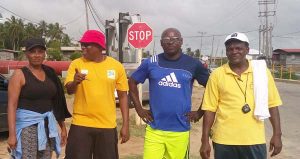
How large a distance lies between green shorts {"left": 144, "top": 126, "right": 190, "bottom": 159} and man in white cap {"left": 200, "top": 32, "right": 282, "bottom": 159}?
41cm

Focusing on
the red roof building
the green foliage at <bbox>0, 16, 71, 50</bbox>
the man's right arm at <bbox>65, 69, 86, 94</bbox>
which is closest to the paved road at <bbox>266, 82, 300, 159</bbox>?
the man's right arm at <bbox>65, 69, 86, 94</bbox>

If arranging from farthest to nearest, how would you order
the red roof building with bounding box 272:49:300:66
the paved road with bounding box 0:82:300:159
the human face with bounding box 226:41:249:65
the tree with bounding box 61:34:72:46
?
the tree with bounding box 61:34:72:46 < the red roof building with bounding box 272:49:300:66 < the paved road with bounding box 0:82:300:159 < the human face with bounding box 226:41:249:65

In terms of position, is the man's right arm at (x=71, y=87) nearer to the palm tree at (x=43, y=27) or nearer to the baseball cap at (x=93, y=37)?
the baseball cap at (x=93, y=37)

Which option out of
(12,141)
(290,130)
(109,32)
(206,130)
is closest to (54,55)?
(109,32)

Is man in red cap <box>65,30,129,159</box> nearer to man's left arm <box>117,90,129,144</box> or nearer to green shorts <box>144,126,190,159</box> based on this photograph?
man's left arm <box>117,90,129,144</box>

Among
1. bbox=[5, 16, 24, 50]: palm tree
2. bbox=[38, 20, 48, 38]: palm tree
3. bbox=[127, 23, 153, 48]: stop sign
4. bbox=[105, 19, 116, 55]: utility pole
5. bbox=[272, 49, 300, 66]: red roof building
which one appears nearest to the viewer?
bbox=[127, 23, 153, 48]: stop sign

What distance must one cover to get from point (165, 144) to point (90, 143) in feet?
2.42

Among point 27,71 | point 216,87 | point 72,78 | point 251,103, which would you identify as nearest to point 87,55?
point 72,78

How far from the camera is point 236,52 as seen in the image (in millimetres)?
4047

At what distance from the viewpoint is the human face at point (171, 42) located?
446 cm

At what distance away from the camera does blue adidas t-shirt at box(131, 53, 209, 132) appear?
14.5 feet

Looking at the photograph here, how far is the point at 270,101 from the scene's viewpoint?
4098mm

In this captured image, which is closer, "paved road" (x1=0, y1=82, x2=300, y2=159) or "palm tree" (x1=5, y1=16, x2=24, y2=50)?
"paved road" (x1=0, y1=82, x2=300, y2=159)

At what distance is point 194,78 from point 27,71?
5.21 ft
